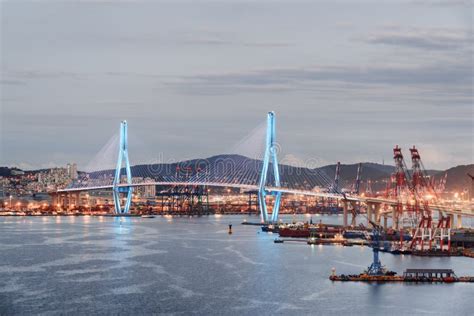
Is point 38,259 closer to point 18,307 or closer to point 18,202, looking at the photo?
point 18,307

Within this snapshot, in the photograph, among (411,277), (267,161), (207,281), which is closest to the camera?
(411,277)

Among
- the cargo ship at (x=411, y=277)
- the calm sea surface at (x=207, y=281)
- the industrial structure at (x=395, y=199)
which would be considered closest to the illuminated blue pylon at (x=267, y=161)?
the industrial structure at (x=395, y=199)

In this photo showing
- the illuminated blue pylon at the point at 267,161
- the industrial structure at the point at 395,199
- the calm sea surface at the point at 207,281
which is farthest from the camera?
the illuminated blue pylon at the point at 267,161

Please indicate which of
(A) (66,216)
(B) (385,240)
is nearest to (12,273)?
(B) (385,240)

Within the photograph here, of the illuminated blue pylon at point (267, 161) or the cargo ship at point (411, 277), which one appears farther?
the illuminated blue pylon at point (267, 161)

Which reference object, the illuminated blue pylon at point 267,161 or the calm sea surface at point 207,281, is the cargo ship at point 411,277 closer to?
the calm sea surface at point 207,281

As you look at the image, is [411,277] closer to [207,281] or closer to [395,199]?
[207,281]

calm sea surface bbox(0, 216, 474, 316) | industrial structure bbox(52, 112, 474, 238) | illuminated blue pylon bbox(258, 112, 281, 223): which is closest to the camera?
calm sea surface bbox(0, 216, 474, 316)

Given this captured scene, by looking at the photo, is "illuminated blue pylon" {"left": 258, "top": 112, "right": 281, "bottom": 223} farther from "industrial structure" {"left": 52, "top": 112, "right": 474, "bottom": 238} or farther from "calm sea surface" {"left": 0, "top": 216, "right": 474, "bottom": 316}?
"calm sea surface" {"left": 0, "top": 216, "right": 474, "bottom": 316}

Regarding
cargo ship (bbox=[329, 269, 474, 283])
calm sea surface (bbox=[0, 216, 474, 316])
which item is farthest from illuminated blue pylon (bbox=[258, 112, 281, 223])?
cargo ship (bbox=[329, 269, 474, 283])

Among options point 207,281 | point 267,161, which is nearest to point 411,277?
point 207,281
